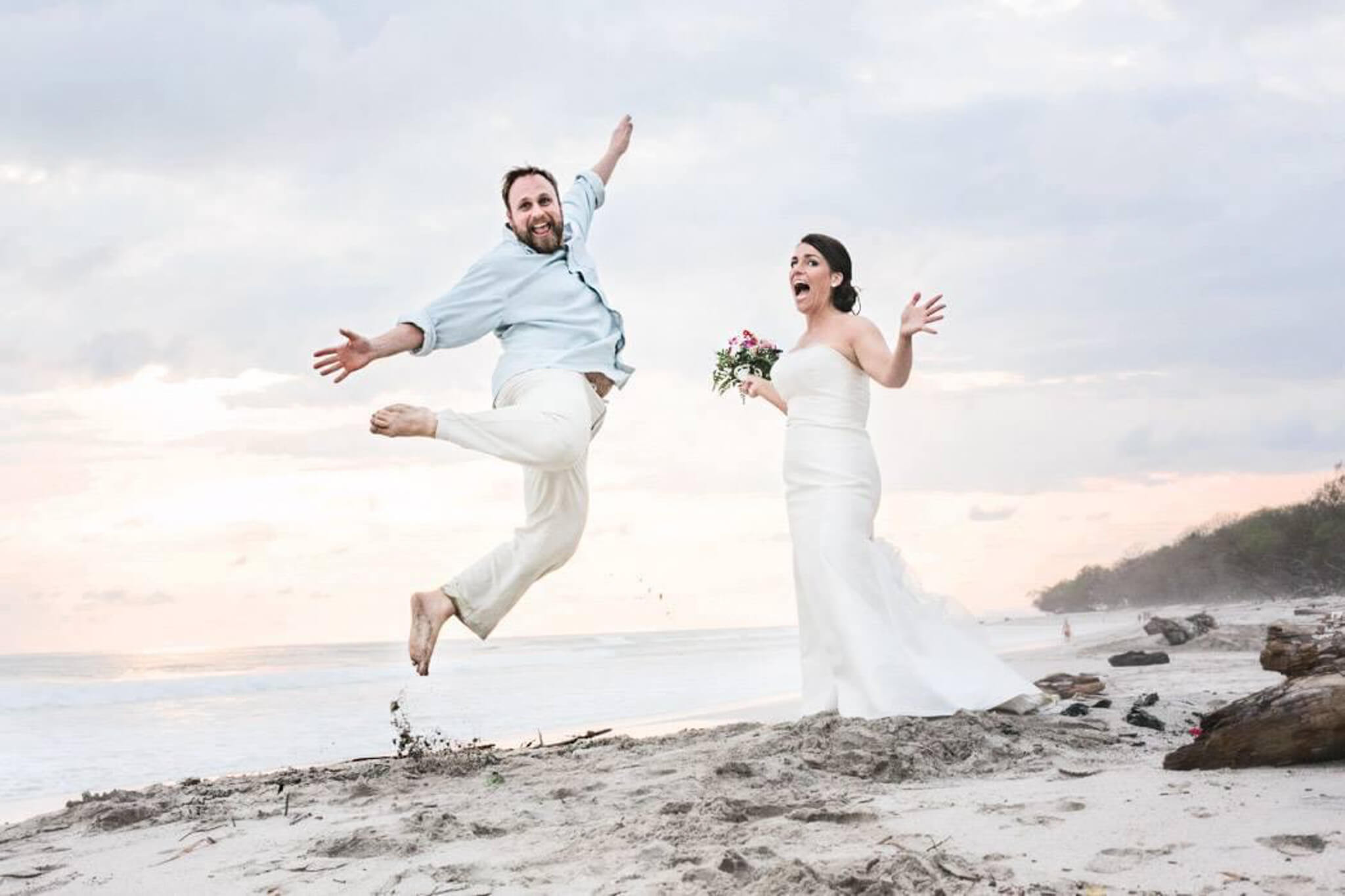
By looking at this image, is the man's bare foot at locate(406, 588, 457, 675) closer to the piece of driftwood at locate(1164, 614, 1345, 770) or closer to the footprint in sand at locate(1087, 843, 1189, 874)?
the footprint in sand at locate(1087, 843, 1189, 874)

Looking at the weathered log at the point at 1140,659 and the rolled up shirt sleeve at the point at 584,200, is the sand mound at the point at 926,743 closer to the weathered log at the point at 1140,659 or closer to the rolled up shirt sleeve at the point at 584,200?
the rolled up shirt sleeve at the point at 584,200

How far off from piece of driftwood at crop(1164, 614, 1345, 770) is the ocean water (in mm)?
3909

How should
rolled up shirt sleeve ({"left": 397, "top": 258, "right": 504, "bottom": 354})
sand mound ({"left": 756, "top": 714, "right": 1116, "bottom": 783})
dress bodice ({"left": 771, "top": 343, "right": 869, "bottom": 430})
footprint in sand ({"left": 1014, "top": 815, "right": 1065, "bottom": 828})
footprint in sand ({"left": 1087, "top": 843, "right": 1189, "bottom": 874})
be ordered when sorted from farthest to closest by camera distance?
1. dress bodice ({"left": 771, "top": 343, "right": 869, "bottom": 430})
2. rolled up shirt sleeve ({"left": 397, "top": 258, "right": 504, "bottom": 354})
3. sand mound ({"left": 756, "top": 714, "right": 1116, "bottom": 783})
4. footprint in sand ({"left": 1014, "top": 815, "right": 1065, "bottom": 828})
5. footprint in sand ({"left": 1087, "top": 843, "right": 1189, "bottom": 874})

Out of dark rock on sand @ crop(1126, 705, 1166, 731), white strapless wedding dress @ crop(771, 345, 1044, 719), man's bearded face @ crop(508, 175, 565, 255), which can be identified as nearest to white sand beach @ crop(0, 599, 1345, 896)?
dark rock on sand @ crop(1126, 705, 1166, 731)

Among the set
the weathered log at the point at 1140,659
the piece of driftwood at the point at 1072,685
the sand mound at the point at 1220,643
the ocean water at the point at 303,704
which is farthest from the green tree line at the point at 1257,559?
the piece of driftwood at the point at 1072,685

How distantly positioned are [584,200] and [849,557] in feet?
8.34

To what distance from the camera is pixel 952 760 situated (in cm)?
488

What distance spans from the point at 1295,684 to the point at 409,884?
3.27 meters

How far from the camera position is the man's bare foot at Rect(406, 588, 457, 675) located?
5.38 meters

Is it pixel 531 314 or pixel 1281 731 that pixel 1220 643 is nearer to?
pixel 1281 731

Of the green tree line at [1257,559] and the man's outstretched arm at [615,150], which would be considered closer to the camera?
the man's outstretched arm at [615,150]

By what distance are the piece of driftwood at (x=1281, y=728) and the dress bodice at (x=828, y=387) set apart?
2512 millimetres

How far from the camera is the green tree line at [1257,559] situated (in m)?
27.6

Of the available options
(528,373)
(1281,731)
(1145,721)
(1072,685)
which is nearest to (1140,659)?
(1072,685)
